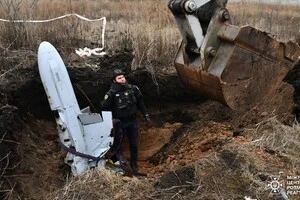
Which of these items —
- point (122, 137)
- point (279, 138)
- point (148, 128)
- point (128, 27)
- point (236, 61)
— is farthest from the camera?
point (128, 27)

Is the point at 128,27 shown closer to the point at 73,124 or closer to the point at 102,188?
the point at 73,124

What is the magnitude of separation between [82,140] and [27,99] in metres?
1.75

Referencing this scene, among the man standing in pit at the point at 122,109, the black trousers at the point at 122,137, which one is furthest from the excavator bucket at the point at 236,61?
the black trousers at the point at 122,137

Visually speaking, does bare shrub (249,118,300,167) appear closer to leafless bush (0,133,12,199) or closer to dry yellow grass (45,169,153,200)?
dry yellow grass (45,169,153,200)

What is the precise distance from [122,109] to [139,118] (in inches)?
64.5

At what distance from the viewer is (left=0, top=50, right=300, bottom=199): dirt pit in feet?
25.6

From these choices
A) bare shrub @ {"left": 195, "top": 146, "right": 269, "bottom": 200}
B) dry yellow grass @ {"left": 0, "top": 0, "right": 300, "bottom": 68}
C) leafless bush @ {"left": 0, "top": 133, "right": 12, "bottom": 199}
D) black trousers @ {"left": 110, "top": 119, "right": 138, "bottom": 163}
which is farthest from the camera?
dry yellow grass @ {"left": 0, "top": 0, "right": 300, "bottom": 68}

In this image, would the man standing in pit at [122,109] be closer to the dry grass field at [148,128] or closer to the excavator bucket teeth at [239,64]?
the dry grass field at [148,128]

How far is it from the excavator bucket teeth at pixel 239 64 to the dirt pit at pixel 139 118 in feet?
4.77

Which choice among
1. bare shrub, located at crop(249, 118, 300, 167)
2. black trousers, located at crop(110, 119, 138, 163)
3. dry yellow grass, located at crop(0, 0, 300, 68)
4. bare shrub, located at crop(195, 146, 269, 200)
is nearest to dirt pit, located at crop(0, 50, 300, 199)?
bare shrub, located at crop(249, 118, 300, 167)

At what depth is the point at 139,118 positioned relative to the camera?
10.2 meters

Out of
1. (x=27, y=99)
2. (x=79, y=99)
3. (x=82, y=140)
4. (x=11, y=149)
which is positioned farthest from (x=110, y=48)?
(x=11, y=149)

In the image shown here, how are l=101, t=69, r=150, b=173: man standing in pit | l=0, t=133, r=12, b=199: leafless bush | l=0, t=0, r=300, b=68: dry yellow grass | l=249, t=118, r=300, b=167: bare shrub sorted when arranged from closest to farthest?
l=0, t=133, r=12, b=199: leafless bush → l=249, t=118, r=300, b=167: bare shrub → l=101, t=69, r=150, b=173: man standing in pit → l=0, t=0, r=300, b=68: dry yellow grass

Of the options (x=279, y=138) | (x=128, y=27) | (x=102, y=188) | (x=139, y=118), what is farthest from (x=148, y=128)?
(x=128, y=27)
